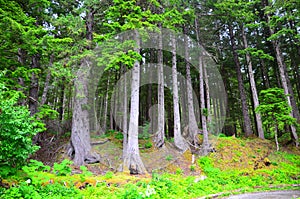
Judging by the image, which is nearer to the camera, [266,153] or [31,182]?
[31,182]

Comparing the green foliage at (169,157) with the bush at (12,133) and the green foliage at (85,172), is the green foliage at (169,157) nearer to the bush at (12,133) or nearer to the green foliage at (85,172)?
the green foliage at (85,172)

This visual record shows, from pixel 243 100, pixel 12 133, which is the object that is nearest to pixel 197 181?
pixel 12 133

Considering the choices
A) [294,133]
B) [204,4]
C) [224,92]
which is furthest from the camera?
[224,92]

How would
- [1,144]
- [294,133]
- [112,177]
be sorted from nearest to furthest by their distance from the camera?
[1,144]
[112,177]
[294,133]

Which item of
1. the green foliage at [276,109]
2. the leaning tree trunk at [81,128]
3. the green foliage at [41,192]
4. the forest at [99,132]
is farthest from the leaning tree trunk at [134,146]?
the green foliage at [276,109]

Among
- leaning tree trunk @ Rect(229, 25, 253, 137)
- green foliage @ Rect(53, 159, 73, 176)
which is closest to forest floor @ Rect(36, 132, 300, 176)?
leaning tree trunk @ Rect(229, 25, 253, 137)

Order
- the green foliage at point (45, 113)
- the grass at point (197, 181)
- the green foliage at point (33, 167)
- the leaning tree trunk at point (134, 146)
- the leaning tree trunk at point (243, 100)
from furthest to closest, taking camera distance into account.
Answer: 1. the leaning tree trunk at point (243, 100)
2. the leaning tree trunk at point (134, 146)
3. the green foliage at point (45, 113)
4. the grass at point (197, 181)
5. the green foliage at point (33, 167)

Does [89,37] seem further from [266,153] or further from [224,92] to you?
[224,92]

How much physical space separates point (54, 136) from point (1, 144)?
296 inches

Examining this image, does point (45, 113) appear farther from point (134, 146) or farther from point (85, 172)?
point (134, 146)

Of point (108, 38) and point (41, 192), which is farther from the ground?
point (108, 38)

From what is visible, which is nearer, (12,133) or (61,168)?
(12,133)

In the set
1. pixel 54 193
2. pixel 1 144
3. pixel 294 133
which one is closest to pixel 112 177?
pixel 54 193

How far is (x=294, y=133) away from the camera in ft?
42.1
